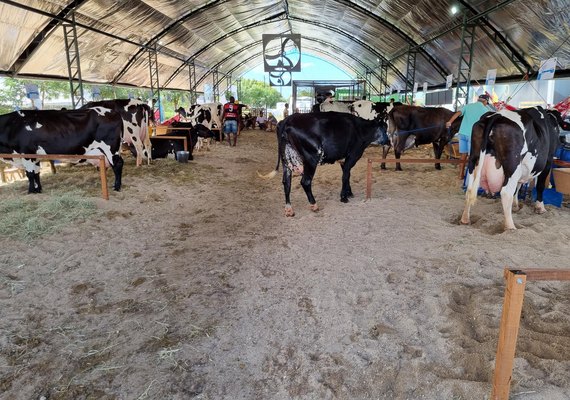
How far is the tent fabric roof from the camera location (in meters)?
10.0

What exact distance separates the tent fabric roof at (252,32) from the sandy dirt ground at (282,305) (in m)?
6.97

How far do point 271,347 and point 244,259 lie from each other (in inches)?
67.3

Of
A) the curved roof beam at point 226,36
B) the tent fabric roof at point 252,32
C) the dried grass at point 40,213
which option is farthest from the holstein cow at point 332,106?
A: the curved roof beam at point 226,36

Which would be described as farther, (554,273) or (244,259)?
(244,259)

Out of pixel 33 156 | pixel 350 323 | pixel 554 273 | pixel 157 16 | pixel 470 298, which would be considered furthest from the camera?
pixel 157 16

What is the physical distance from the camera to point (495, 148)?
4.88 m

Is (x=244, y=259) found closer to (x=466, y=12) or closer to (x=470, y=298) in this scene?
(x=470, y=298)

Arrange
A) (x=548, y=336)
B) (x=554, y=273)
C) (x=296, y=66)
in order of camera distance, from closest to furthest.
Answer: (x=554, y=273)
(x=548, y=336)
(x=296, y=66)

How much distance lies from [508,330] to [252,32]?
26601 mm

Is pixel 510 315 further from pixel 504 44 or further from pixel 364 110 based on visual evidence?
pixel 504 44

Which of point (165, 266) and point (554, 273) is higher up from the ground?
point (554, 273)

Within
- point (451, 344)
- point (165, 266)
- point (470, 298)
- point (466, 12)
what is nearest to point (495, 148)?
point (470, 298)

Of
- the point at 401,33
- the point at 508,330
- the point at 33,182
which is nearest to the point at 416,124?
the point at 508,330

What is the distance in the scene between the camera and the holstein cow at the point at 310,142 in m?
6.19
